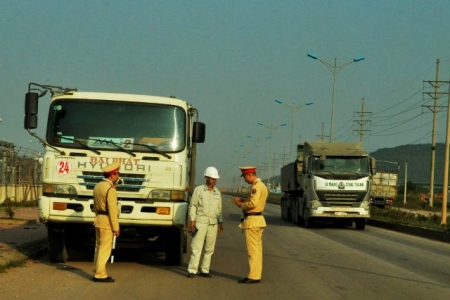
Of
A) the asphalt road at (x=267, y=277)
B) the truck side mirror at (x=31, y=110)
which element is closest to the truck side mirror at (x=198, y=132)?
the asphalt road at (x=267, y=277)

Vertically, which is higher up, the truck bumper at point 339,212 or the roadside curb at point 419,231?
the truck bumper at point 339,212

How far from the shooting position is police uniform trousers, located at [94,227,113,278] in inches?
442

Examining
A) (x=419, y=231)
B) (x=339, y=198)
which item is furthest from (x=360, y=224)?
(x=419, y=231)

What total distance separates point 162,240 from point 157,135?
1.94m

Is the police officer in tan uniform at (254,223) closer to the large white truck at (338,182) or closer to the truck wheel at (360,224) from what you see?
the large white truck at (338,182)

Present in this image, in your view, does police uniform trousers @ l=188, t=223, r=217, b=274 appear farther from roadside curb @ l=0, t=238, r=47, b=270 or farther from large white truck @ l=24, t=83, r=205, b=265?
roadside curb @ l=0, t=238, r=47, b=270

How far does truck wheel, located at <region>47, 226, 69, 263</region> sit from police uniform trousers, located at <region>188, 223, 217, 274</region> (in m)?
2.63

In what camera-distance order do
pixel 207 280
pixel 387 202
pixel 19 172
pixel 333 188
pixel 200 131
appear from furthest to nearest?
pixel 387 202
pixel 19 172
pixel 333 188
pixel 200 131
pixel 207 280

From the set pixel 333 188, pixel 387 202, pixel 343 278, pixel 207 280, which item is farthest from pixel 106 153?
pixel 387 202

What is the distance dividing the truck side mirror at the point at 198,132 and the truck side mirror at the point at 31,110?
2726 mm

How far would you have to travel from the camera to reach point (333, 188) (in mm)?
27406

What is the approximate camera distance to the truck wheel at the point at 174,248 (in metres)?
13.4

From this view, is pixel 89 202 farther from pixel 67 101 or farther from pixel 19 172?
pixel 19 172

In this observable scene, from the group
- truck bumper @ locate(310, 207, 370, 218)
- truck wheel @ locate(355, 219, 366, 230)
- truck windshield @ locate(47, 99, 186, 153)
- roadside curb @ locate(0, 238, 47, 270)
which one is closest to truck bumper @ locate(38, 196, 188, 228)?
truck windshield @ locate(47, 99, 186, 153)
